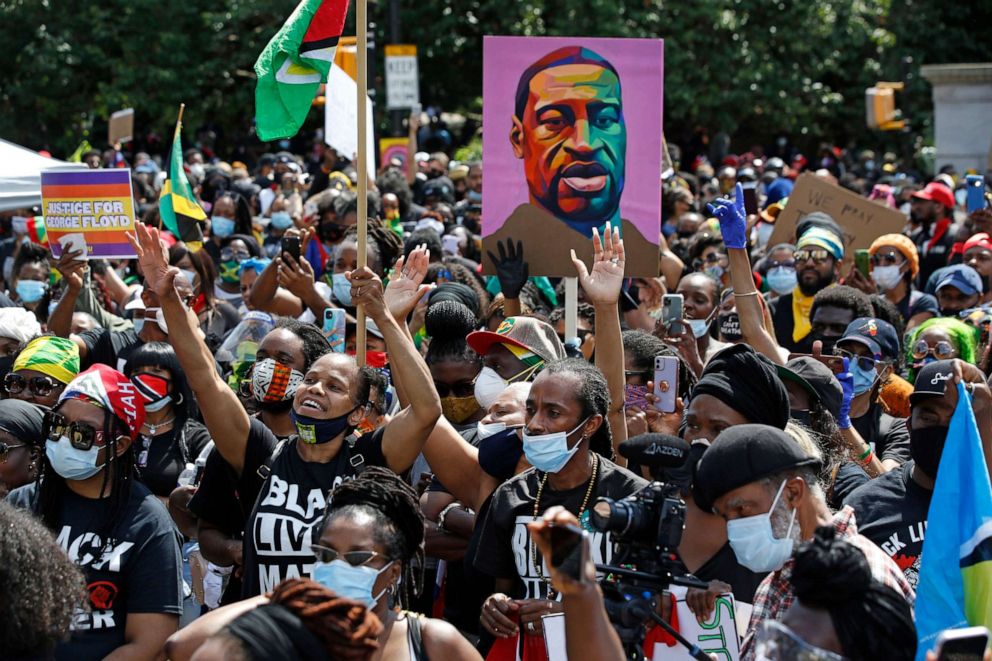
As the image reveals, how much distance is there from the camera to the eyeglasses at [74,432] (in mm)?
4566

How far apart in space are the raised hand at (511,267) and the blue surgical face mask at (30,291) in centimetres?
413

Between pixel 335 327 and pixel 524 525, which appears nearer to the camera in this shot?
pixel 524 525

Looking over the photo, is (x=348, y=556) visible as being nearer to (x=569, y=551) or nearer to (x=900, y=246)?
(x=569, y=551)

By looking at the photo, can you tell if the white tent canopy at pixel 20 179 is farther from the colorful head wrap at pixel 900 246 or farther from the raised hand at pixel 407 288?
the colorful head wrap at pixel 900 246

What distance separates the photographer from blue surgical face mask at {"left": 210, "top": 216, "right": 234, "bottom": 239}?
11.8m

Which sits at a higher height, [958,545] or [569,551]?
[569,551]

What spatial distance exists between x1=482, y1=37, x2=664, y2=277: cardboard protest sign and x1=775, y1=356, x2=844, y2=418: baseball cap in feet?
4.24

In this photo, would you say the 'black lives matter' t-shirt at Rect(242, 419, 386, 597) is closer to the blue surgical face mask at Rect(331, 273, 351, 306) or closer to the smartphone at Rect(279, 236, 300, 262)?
the smartphone at Rect(279, 236, 300, 262)

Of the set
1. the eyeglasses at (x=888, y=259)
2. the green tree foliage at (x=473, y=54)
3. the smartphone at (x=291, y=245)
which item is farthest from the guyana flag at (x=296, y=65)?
the green tree foliage at (x=473, y=54)

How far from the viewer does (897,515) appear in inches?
175

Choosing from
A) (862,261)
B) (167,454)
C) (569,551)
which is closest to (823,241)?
(862,261)

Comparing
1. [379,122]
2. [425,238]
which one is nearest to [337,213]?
[425,238]

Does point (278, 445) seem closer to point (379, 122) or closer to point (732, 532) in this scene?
point (732, 532)

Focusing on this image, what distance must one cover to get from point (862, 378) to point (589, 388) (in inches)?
91.2
